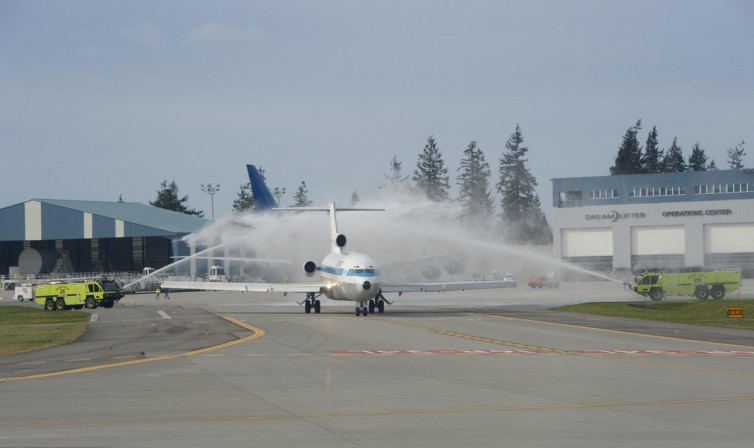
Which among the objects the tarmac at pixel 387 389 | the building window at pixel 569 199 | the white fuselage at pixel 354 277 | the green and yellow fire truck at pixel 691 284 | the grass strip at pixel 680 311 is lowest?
the grass strip at pixel 680 311

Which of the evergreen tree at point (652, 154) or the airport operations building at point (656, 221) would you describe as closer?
the airport operations building at point (656, 221)

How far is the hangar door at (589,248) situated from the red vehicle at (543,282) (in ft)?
80.6


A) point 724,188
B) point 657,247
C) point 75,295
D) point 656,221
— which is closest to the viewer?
point 75,295

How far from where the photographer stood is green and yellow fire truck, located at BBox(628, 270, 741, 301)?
7225 centimetres

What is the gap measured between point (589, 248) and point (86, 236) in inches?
2546

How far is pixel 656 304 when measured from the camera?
6456cm

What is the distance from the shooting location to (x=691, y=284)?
2886 inches

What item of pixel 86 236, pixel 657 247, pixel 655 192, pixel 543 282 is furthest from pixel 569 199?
pixel 86 236

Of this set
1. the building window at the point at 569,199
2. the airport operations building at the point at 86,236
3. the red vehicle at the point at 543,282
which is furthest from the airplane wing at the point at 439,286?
the building window at the point at 569,199

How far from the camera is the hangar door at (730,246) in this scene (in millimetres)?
118250

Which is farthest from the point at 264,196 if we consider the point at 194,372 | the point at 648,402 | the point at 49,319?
the point at 648,402

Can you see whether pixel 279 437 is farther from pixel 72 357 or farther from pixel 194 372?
pixel 72 357

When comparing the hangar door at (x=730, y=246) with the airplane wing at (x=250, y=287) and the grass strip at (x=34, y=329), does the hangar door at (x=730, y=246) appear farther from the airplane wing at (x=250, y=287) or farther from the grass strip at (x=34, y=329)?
the grass strip at (x=34, y=329)

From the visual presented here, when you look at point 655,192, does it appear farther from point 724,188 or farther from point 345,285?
point 345,285
